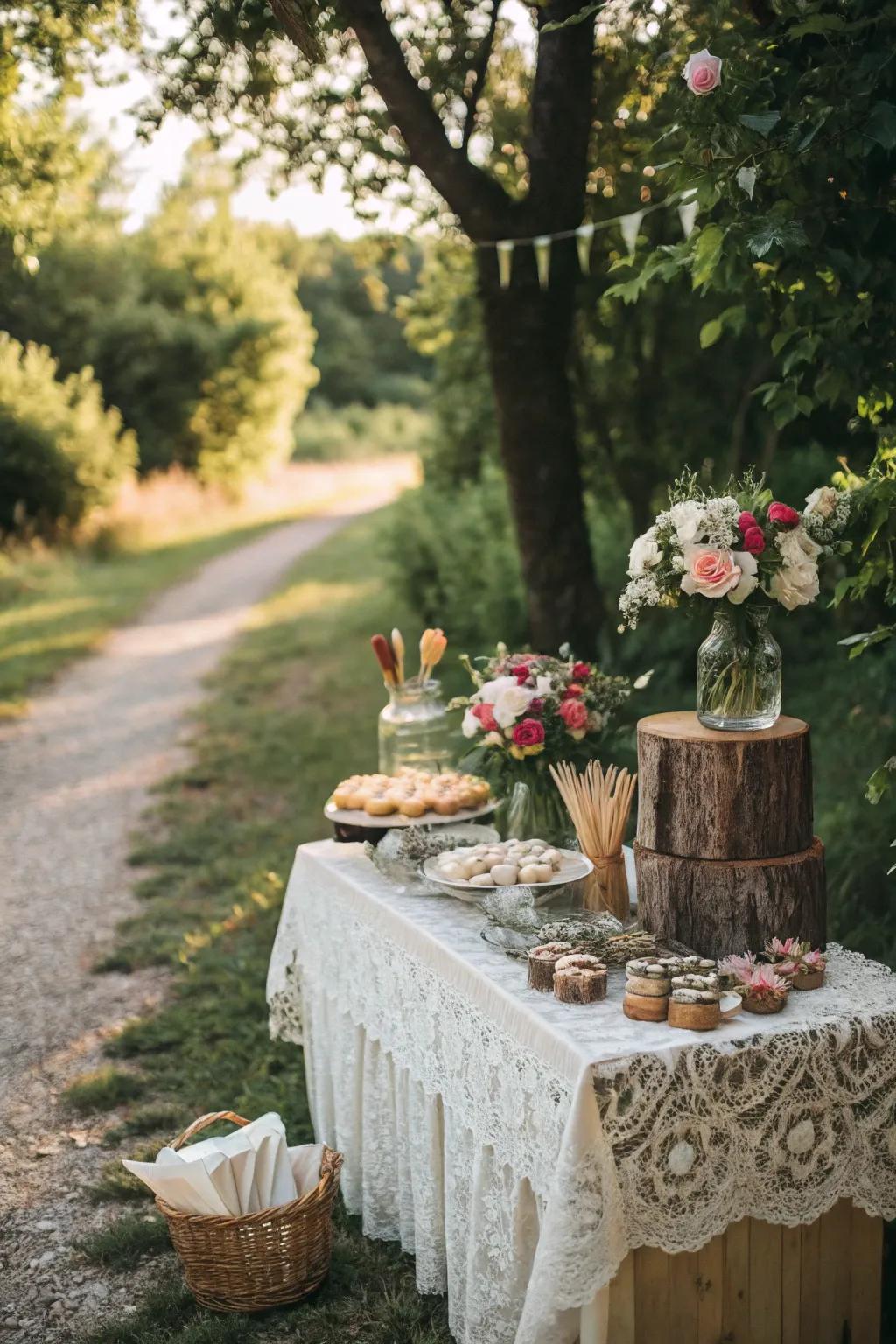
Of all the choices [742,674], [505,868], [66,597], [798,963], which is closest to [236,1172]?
[505,868]

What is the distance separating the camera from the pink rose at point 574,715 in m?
3.56

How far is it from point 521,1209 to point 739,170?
2586 mm

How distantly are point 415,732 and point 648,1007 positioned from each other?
1.75 meters

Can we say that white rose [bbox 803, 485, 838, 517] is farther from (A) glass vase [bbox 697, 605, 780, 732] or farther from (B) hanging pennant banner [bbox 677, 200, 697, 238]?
(B) hanging pennant banner [bbox 677, 200, 697, 238]

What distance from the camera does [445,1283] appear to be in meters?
3.29

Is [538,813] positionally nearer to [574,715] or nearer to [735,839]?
[574,715]

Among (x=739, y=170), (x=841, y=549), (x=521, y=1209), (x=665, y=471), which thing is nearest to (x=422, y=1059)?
(x=521, y=1209)

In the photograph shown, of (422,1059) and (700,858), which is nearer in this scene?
(700,858)

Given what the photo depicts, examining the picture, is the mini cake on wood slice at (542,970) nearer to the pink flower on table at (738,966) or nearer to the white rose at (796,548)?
the pink flower on table at (738,966)

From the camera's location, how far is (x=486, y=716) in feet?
11.9

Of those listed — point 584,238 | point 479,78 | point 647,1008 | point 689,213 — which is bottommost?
point 647,1008

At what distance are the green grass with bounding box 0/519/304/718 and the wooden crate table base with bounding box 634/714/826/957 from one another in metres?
8.86

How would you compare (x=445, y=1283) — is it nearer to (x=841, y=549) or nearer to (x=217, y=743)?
(x=841, y=549)

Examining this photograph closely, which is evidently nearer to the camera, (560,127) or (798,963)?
(798,963)
